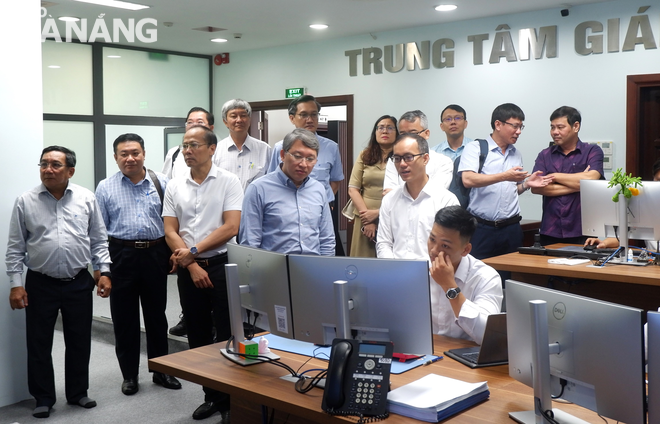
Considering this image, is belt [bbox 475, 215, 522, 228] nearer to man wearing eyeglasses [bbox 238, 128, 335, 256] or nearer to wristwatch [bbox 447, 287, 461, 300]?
man wearing eyeglasses [bbox 238, 128, 335, 256]

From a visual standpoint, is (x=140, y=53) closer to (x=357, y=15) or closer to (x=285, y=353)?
(x=357, y=15)

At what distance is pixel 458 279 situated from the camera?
2.69 metres

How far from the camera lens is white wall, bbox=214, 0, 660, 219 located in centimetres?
612

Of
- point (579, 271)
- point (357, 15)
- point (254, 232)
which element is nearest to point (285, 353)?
point (254, 232)

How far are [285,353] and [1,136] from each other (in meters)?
2.57

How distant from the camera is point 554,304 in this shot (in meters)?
1.77

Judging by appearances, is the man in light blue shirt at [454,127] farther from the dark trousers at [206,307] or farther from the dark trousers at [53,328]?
the dark trousers at [53,328]

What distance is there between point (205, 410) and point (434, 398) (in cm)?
226

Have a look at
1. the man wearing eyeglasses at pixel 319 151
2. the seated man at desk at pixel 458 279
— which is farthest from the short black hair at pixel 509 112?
the seated man at desk at pixel 458 279

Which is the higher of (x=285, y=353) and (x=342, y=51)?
(x=342, y=51)

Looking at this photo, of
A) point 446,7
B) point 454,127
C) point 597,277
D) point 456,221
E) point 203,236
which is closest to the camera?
point 456,221

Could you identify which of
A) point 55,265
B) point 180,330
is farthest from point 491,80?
point 55,265

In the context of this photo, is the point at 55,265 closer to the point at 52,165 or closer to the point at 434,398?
the point at 52,165

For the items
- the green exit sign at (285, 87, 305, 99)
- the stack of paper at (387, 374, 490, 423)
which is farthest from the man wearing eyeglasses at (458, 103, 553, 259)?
the green exit sign at (285, 87, 305, 99)
